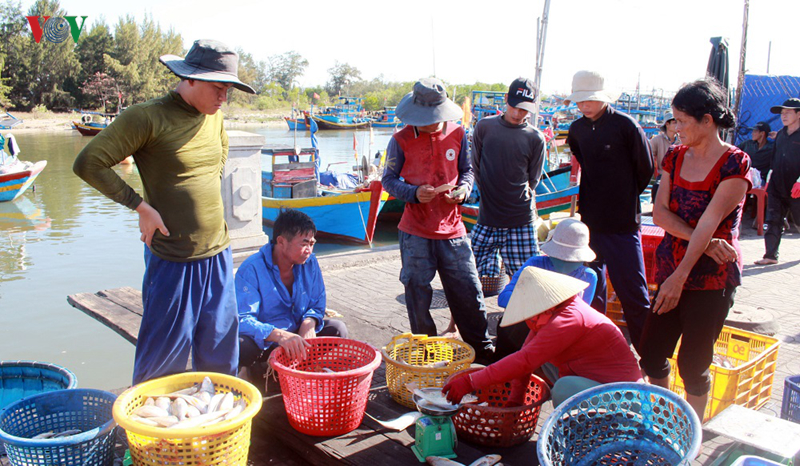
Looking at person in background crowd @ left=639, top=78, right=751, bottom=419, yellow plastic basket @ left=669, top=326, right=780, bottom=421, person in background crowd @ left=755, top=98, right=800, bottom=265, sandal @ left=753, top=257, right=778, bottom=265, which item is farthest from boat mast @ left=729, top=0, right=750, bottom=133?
person in background crowd @ left=639, top=78, right=751, bottom=419

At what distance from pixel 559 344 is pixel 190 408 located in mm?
1508

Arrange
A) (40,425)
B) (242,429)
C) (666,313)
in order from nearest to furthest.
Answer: (242,429) → (40,425) → (666,313)

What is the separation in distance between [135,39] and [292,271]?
61726 millimetres

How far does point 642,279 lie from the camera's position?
3.39 meters

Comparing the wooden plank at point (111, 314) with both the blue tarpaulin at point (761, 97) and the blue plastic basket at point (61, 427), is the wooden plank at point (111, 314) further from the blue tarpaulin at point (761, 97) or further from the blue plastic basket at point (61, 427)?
the blue tarpaulin at point (761, 97)

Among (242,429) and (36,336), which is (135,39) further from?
(242,429)

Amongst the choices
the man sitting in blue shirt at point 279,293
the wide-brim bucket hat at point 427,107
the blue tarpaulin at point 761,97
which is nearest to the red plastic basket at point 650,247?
the wide-brim bucket hat at point 427,107

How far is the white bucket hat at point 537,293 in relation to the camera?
7.71 feet

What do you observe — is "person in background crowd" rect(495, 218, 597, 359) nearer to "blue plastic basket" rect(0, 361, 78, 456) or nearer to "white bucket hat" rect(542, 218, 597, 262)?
"white bucket hat" rect(542, 218, 597, 262)

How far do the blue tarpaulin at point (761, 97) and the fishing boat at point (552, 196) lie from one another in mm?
3630

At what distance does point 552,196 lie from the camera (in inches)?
449

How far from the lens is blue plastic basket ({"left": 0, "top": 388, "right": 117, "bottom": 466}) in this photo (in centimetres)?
212

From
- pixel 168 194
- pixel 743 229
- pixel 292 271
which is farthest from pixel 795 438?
pixel 743 229

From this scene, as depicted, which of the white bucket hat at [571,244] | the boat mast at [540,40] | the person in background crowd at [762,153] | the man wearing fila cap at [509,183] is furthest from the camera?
the person in background crowd at [762,153]
